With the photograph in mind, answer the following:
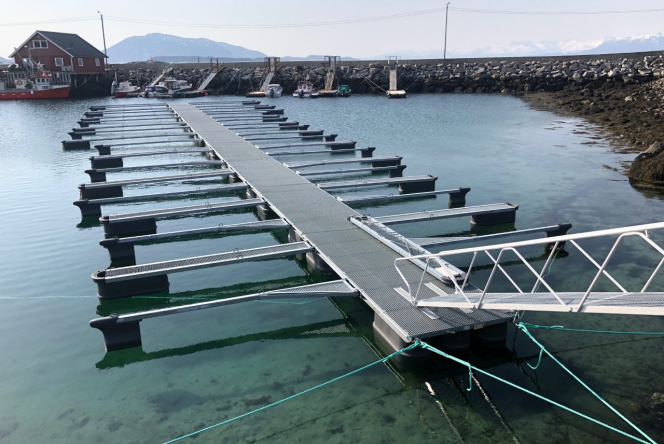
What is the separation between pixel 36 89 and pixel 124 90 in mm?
9937

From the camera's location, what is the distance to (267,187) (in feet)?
57.1

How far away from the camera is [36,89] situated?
6241cm

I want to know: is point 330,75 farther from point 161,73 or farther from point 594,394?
point 594,394

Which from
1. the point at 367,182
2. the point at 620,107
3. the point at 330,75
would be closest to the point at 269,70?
the point at 330,75

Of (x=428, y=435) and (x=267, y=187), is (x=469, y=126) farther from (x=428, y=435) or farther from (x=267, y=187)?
(x=428, y=435)

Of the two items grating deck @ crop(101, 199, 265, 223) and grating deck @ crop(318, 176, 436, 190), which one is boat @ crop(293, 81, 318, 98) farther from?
grating deck @ crop(101, 199, 265, 223)

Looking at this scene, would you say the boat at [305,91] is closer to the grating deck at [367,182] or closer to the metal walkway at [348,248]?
the metal walkway at [348,248]

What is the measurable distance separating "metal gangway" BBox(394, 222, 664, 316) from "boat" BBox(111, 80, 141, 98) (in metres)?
62.3

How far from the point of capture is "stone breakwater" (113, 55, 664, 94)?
58438 millimetres

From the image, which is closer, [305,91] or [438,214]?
[438,214]

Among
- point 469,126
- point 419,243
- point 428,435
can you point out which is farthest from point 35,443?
point 469,126

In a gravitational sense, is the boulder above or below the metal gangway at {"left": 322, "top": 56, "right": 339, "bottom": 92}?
below

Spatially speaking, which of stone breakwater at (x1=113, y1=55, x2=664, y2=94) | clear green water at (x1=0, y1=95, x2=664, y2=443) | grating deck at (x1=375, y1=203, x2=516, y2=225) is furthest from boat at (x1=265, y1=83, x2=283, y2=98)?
grating deck at (x1=375, y1=203, x2=516, y2=225)

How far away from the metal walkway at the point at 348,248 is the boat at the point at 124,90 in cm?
4956
